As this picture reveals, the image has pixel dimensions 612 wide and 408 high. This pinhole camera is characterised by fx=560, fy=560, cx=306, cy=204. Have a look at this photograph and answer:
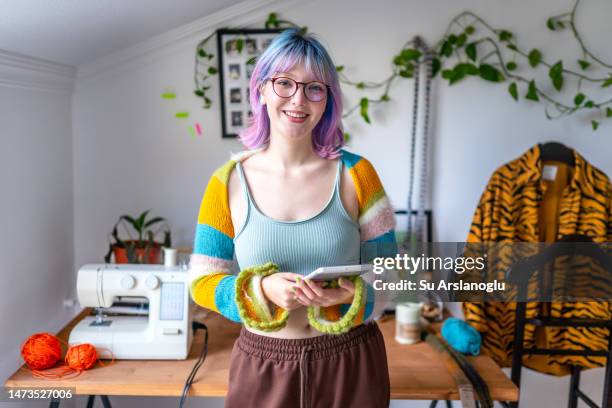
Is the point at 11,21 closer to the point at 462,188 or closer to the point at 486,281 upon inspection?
the point at 486,281

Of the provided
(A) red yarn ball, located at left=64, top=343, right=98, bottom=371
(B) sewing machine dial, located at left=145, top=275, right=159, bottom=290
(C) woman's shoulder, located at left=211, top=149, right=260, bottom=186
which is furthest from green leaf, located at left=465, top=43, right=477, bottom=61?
(A) red yarn ball, located at left=64, top=343, right=98, bottom=371

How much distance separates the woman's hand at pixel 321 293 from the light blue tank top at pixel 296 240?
73mm

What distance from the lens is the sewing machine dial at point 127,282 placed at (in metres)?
1.59


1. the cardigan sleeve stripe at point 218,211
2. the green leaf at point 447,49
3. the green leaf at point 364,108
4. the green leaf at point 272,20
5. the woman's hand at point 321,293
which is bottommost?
the woman's hand at point 321,293

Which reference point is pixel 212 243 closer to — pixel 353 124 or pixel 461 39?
pixel 353 124

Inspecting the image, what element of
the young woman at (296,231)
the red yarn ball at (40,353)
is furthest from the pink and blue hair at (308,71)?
the red yarn ball at (40,353)

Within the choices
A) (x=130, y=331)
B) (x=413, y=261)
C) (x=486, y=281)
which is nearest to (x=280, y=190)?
(x=413, y=261)

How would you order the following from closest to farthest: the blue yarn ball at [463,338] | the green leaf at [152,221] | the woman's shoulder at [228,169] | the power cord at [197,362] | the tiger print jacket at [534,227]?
1. the woman's shoulder at [228,169]
2. the power cord at [197,362]
3. the blue yarn ball at [463,338]
4. the tiger print jacket at [534,227]
5. the green leaf at [152,221]

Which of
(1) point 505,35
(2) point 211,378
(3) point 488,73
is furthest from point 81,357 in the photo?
(1) point 505,35

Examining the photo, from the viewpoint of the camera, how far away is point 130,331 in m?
1.60

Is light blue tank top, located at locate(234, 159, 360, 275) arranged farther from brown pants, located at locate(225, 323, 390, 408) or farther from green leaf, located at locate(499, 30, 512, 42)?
green leaf, located at locate(499, 30, 512, 42)

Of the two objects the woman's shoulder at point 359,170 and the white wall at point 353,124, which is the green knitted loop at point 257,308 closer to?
the woman's shoulder at point 359,170

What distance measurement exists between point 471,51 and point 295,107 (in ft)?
3.98

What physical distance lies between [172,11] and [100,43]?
0.89 ft
